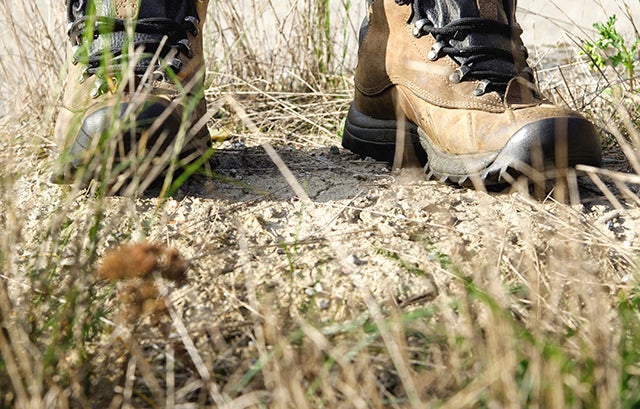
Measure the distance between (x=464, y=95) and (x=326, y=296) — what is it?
0.71m

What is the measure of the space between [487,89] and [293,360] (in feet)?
3.35

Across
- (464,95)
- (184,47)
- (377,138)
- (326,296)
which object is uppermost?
(184,47)

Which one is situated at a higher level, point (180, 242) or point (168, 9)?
point (168, 9)

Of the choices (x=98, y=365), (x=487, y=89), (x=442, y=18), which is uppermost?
(x=442, y=18)

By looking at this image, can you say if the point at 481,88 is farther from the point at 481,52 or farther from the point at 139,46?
the point at 139,46

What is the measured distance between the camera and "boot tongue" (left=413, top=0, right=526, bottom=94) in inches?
76.5

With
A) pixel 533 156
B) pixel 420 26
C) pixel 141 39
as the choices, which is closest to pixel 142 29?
pixel 141 39

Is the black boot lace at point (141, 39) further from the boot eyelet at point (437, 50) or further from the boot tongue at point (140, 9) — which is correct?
the boot eyelet at point (437, 50)

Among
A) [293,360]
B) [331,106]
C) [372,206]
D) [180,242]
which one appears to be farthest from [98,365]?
[331,106]

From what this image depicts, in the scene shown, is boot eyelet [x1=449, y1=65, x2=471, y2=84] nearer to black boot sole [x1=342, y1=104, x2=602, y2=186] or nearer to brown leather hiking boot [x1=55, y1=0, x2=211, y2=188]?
black boot sole [x1=342, y1=104, x2=602, y2=186]

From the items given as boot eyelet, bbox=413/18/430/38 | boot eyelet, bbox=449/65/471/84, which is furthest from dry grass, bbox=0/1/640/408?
boot eyelet, bbox=413/18/430/38

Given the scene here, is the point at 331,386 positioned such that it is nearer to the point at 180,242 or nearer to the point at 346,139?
the point at 180,242

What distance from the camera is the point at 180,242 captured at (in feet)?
5.61

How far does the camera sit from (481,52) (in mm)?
1949
